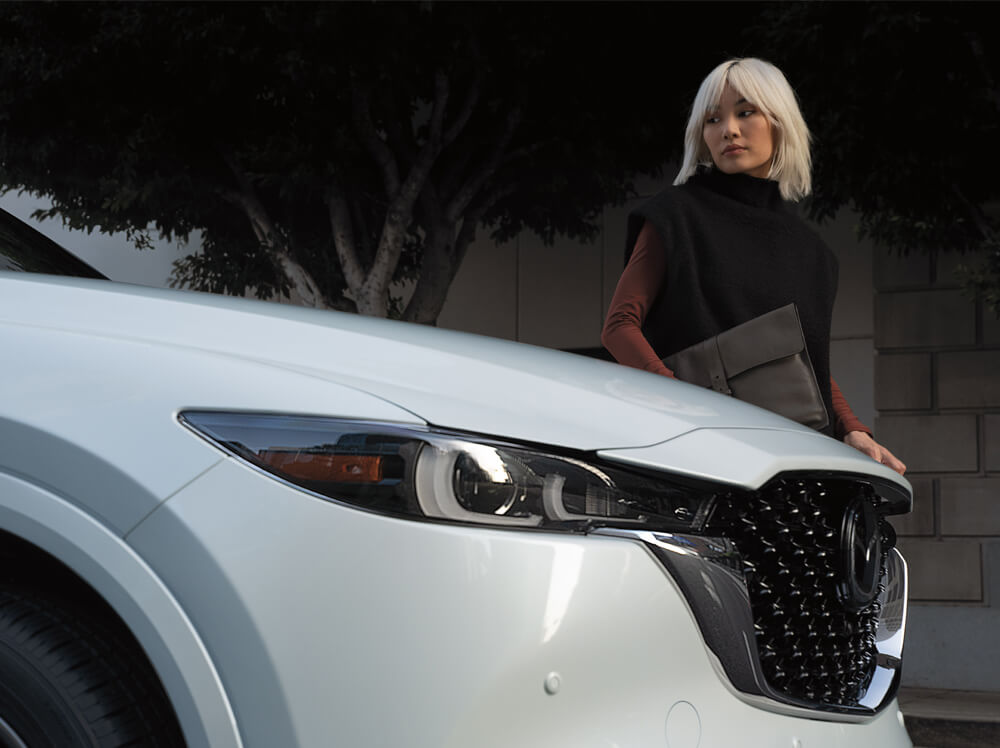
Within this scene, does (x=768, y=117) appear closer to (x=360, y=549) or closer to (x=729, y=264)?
(x=729, y=264)

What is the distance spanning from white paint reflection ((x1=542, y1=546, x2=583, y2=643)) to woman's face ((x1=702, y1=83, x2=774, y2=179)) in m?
1.51

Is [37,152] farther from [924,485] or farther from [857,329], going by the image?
[924,485]

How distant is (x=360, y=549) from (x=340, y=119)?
8.06 m

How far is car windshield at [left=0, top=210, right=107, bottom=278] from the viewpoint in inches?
85.7

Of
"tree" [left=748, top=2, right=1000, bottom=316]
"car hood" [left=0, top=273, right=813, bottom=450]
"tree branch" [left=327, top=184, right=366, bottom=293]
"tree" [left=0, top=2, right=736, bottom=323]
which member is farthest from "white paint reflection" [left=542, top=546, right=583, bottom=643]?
"tree branch" [left=327, top=184, right=366, bottom=293]

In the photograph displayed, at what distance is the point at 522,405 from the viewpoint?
1.52 meters

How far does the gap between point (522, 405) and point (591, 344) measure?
9557mm

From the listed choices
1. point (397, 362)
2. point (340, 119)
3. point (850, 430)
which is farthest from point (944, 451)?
point (397, 362)

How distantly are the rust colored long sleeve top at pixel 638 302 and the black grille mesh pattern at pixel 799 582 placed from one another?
0.80 meters

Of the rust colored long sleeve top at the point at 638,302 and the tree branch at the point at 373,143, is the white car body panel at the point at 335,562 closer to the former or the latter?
the rust colored long sleeve top at the point at 638,302

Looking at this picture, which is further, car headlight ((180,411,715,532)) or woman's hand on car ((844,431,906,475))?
woman's hand on car ((844,431,906,475))

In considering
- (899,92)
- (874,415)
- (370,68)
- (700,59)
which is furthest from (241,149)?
(874,415)

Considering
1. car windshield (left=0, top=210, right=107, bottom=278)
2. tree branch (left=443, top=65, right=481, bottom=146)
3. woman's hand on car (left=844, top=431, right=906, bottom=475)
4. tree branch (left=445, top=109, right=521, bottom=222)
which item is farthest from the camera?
tree branch (left=445, top=109, right=521, bottom=222)

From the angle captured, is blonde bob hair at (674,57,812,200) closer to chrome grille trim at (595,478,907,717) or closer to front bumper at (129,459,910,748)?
chrome grille trim at (595,478,907,717)
